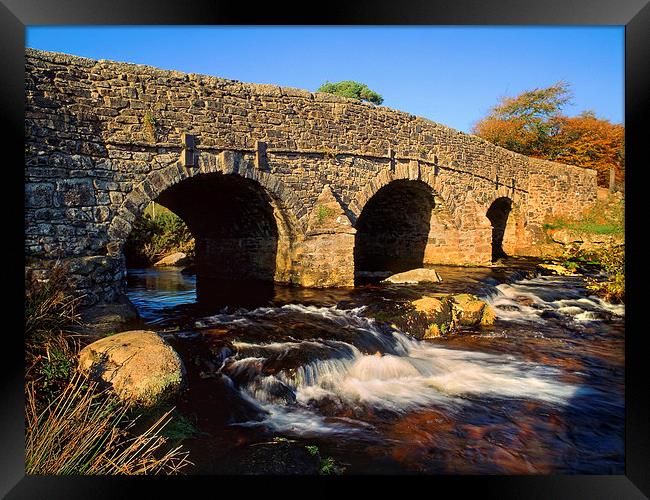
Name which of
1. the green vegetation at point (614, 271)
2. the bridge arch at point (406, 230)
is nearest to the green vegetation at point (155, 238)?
the bridge arch at point (406, 230)

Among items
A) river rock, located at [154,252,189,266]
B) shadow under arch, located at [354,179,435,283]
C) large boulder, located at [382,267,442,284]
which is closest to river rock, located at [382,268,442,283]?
large boulder, located at [382,267,442,284]

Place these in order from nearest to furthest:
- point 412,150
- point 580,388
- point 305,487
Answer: point 305,487
point 580,388
point 412,150

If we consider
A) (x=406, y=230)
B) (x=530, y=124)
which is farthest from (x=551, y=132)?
(x=406, y=230)

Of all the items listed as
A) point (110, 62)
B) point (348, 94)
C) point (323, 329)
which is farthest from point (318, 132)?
point (348, 94)

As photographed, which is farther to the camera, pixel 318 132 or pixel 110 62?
pixel 318 132

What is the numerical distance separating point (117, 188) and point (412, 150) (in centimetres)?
893

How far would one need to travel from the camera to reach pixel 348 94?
33.0 metres

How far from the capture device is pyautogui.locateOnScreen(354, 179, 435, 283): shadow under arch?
1584 centimetres

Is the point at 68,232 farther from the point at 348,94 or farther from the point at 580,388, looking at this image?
the point at 348,94

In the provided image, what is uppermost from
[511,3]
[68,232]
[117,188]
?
[511,3]

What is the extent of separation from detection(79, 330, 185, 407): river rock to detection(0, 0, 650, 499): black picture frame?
1352 mm

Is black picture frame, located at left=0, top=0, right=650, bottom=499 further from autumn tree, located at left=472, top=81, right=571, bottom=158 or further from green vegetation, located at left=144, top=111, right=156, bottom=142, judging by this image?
autumn tree, located at left=472, top=81, right=571, bottom=158

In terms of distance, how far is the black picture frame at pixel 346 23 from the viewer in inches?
115

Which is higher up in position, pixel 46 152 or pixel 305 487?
pixel 46 152
